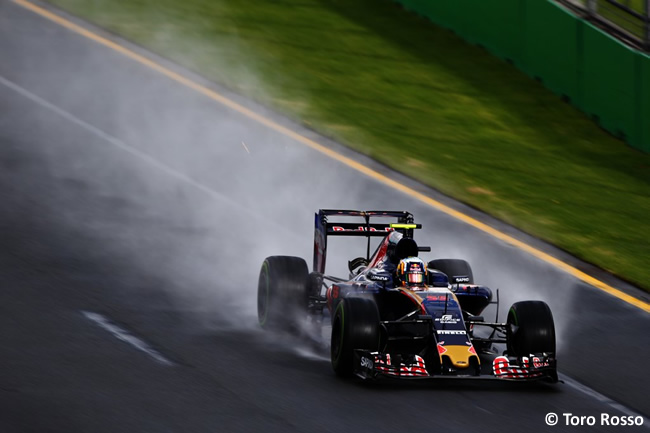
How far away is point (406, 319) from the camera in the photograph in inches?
491

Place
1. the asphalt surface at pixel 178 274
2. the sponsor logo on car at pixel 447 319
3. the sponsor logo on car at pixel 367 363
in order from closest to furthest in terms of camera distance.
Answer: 1. the asphalt surface at pixel 178 274
2. the sponsor logo on car at pixel 367 363
3. the sponsor logo on car at pixel 447 319

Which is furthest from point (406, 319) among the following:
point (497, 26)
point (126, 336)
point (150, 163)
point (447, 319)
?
point (497, 26)

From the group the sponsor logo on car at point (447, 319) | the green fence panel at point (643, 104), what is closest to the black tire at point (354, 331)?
the sponsor logo on car at point (447, 319)

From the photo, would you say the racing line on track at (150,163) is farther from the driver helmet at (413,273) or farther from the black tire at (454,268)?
the black tire at (454,268)

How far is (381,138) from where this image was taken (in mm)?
22016

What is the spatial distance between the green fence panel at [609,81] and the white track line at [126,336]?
12.6 metres

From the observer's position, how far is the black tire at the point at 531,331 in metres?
12.4

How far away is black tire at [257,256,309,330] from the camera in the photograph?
13.9 meters

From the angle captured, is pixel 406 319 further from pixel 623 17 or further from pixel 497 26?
pixel 497 26

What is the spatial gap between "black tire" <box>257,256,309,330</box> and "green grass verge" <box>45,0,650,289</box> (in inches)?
219

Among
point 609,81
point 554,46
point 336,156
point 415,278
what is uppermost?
point 554,46

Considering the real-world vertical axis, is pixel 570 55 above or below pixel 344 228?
above

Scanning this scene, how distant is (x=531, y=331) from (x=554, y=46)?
42.5 ft

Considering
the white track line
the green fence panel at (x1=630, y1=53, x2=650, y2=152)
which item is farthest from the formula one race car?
the green fence panel at (x1=630, y1=53, x2=650, y2=152)
